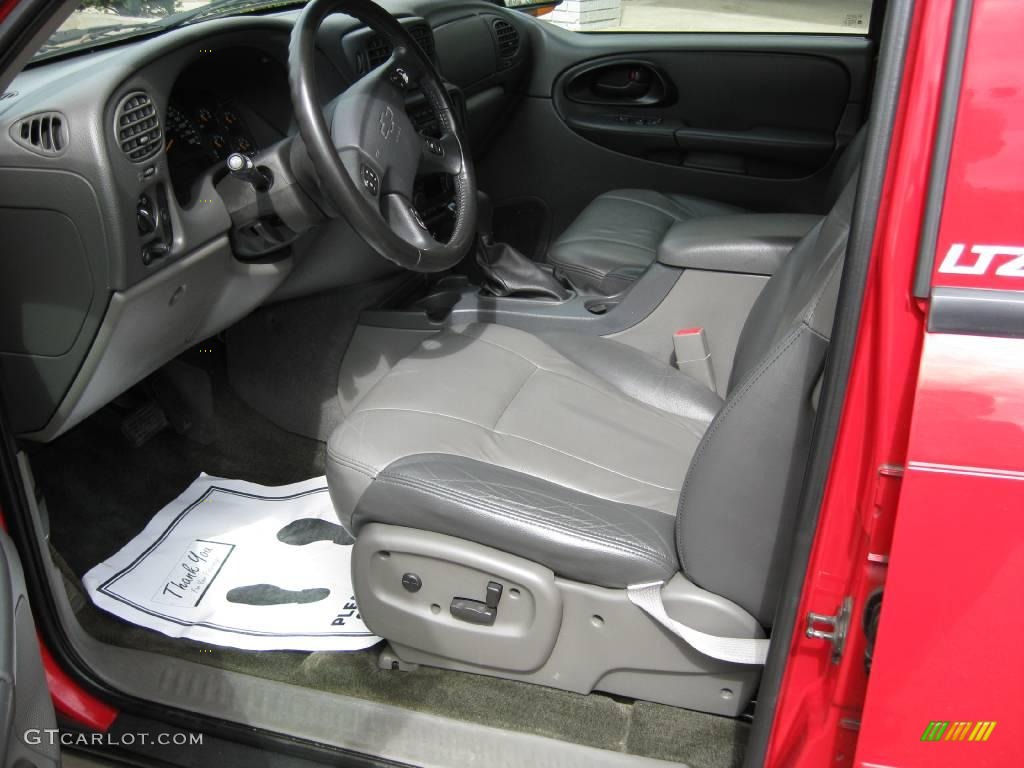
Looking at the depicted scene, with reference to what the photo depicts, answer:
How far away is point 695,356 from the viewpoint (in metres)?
1.79

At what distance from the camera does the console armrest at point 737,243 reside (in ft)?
6.02

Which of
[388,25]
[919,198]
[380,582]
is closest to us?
[919,198]

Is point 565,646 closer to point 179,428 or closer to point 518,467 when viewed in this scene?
point 518,467

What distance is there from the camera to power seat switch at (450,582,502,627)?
1.36m

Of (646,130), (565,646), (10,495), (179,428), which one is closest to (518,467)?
(565,646)

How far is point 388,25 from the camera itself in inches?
64.5

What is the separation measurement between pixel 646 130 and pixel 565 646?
1.92m

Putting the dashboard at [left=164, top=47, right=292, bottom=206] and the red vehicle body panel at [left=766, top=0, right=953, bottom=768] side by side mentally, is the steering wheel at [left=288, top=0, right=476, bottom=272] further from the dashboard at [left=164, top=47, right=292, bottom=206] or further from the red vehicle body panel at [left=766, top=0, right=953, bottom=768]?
the red vehicle body panel at [left=766, top=0, right=953, bottom=768]

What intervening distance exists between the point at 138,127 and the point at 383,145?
390 mm

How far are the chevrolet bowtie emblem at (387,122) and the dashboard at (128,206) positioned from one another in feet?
0.81

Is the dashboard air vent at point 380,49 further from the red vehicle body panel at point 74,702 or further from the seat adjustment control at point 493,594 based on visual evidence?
the red vehicle body panel at point 74,702

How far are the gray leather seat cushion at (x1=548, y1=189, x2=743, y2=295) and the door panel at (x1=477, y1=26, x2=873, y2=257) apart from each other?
0.21 metres

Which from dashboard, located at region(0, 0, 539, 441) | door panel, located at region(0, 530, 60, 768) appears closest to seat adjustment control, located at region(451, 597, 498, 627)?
door panel, located at region(0, 530, 60, 768)

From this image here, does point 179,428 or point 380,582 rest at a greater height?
point 380,582
